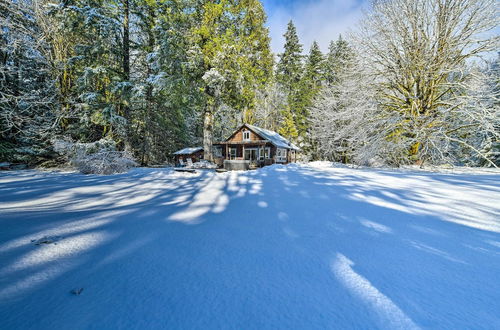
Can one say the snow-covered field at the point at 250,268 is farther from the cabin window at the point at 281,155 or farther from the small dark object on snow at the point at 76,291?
the cabin window at the point at 281,155

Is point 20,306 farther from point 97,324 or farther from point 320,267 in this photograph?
point 320,267

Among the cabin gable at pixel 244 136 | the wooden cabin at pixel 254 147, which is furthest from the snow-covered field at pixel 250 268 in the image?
the cabin gable at pixel 244 136

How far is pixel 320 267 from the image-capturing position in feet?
6.45

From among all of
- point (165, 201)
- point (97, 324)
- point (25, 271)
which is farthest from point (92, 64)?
point (97, 324)

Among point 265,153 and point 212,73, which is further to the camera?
point 265,153

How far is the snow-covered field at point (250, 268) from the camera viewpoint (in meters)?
1.34

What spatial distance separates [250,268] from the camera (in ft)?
6.35

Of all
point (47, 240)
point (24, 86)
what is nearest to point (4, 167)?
point (24, 86)

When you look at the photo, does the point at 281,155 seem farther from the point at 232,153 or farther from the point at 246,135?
the point at 232,153

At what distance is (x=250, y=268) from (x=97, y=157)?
10723 mm

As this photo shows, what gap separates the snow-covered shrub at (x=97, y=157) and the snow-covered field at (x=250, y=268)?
6.02 meters

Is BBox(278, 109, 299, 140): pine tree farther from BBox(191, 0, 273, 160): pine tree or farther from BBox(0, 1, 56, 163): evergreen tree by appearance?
BBox(0, 1, 56, 163): evergreen tree

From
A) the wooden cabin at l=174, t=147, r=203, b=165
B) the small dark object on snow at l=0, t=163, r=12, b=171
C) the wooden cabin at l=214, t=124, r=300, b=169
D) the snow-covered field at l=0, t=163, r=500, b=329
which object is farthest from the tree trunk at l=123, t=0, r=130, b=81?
the snow-covered field at l=0, t=163, r=500, b=329

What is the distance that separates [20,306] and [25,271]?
53 cm
